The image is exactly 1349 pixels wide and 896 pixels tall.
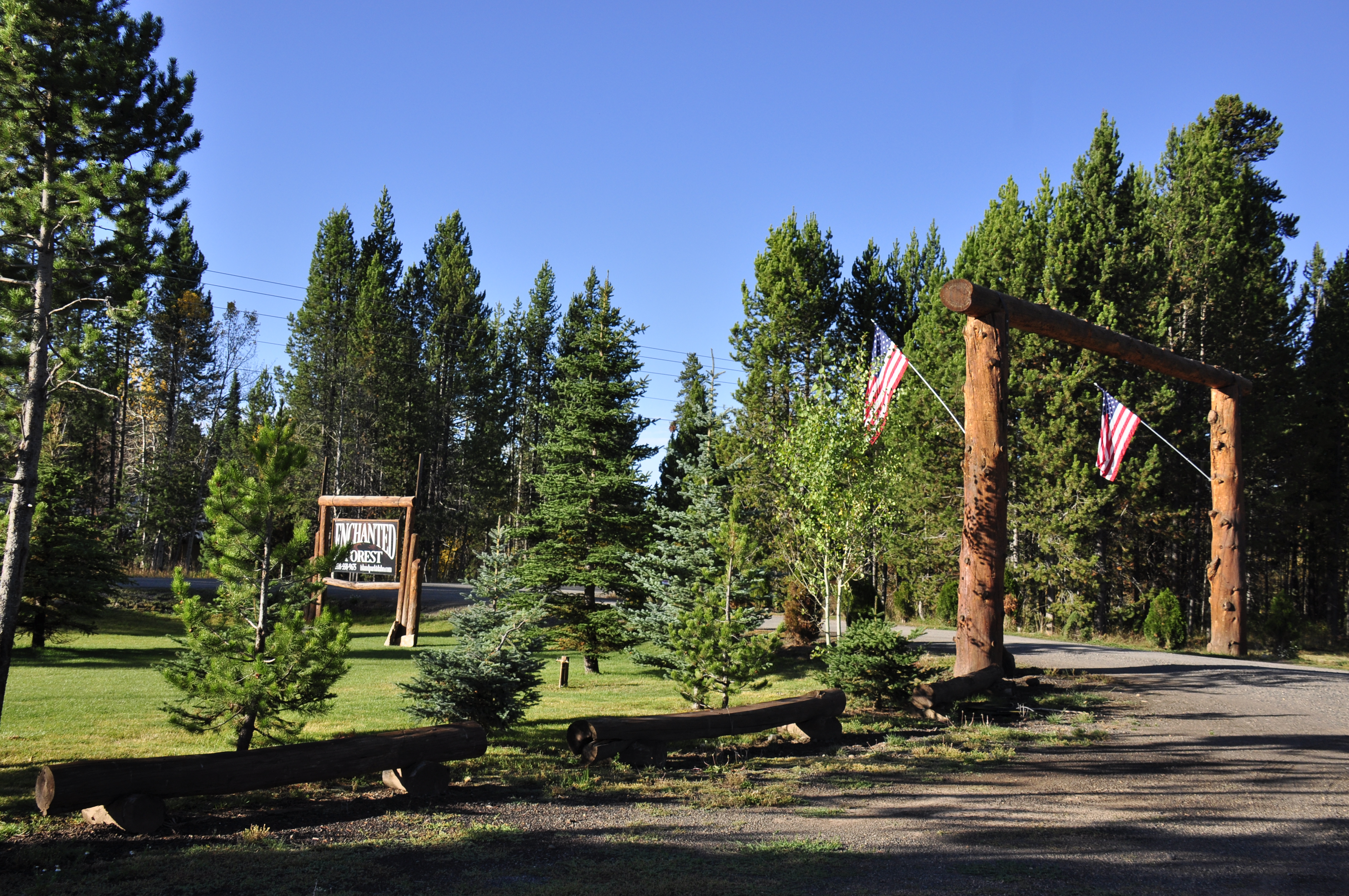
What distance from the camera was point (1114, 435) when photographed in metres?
16.5

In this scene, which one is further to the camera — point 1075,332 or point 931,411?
point 931,411

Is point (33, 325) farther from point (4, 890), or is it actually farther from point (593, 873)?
point (593, 873)

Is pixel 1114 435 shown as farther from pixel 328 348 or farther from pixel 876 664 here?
pixel 328 348

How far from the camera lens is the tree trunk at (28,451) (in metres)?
8.10

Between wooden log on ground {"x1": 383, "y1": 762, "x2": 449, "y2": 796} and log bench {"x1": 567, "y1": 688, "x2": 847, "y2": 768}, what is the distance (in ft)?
5.18

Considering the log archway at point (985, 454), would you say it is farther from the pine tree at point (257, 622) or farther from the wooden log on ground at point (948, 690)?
the pine tree at point (257, 622)

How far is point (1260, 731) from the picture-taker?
9.70 meters

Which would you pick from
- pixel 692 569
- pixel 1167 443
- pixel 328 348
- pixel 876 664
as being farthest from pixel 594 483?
pixel 328 348

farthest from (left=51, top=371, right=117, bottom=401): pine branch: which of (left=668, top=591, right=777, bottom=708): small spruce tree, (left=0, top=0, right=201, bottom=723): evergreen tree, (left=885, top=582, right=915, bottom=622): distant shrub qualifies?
(left=885, top=582, right=915, bottom=622): distant shrub

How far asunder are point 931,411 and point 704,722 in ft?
71.5

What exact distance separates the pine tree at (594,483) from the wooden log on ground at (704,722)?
7.78 metres

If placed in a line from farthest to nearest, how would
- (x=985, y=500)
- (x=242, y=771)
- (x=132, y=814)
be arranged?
(x=985, y=500) < (x=242, y=771) < (x=132, y=814)

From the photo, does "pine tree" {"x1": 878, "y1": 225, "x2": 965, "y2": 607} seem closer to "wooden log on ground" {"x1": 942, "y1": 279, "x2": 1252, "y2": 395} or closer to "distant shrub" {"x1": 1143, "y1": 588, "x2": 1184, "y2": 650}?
"distant shrub" {"x1": 1143, "y1": 588, "x2": 1184, "y2": 650}

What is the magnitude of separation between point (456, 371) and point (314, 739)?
35.5 metres
